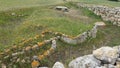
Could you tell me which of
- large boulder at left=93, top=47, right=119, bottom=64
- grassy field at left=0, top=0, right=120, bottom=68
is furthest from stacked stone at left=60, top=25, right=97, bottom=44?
large boulder at left=93, top=47, right=119, bottom=64

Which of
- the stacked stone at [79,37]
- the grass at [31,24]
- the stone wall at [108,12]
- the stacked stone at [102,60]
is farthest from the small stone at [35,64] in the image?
the stone wall at [108,12]

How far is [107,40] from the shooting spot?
26.5m

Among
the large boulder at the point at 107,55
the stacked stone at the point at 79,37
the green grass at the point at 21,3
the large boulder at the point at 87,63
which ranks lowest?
the stacked stone at the point at 79,37

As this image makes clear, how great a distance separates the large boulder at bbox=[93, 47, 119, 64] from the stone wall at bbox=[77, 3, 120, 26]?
16231 millimetres

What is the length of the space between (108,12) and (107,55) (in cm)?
1837

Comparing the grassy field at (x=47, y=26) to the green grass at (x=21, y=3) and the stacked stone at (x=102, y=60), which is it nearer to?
the green grass at (x=21, y=3)

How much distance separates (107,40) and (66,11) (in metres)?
7.84

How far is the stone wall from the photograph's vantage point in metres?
31.8

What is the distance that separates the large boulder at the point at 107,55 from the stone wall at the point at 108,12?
1623 cm

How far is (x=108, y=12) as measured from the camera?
32.9 metres

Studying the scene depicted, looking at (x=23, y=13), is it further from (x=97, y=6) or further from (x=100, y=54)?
(x=100, y=54)

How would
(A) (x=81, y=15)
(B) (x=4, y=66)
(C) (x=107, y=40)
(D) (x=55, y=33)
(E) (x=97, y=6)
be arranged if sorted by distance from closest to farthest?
1. (B) (x=4, y=66)
2. (D) (x=55, y=33)
3. (C) (x=107, y=40)
4. (A) (x=81, y=15)
5. (E) (x=97, y=6)

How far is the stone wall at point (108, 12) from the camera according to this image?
31.8 meters

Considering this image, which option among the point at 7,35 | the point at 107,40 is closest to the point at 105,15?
the point at 107,40
